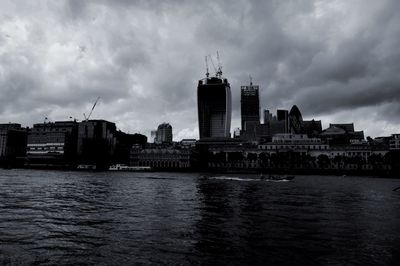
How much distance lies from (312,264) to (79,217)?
2219 centimetres

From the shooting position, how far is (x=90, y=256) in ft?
65.3

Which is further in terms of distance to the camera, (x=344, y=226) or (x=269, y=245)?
(x=344, y=226)

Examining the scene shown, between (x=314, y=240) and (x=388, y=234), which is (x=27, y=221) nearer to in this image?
(x=314, y=240)

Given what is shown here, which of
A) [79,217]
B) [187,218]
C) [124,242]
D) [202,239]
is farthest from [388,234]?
[79,217]

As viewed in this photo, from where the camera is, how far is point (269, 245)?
76.2ft

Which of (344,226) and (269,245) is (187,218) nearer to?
(269,245)

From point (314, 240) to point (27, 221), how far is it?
2348 cm

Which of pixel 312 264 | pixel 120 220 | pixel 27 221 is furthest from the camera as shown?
pixel 120 220

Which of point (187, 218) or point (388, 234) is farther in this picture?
point (187, 218)

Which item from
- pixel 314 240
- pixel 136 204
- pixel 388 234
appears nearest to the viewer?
pixel 314 240

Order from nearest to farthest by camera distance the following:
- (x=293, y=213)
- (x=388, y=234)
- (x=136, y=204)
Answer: (x=388, y=234) < (x=293, y=213) < (x=136, y=204)

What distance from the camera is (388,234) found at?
27578 mm

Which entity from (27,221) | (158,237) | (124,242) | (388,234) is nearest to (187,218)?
(158,237)

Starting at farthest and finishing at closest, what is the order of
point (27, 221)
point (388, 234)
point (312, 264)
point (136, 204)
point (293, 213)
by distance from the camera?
point (136, 204), point (293, 213), point (27, 221), point (388, 234), point (312, 264)
